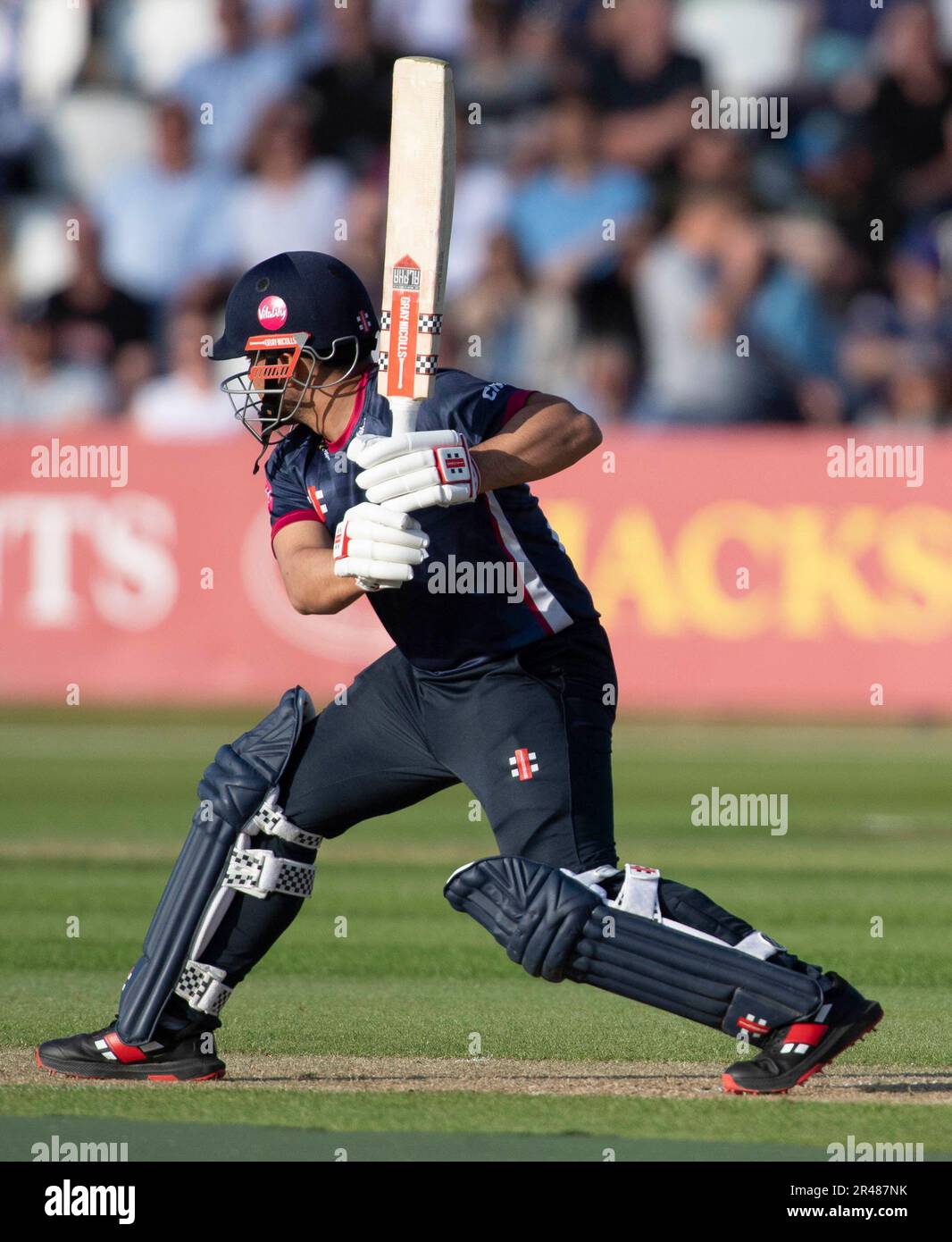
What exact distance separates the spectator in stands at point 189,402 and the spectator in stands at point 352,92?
2.78m

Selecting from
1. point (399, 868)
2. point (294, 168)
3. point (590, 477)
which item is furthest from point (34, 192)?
point (399, 868)

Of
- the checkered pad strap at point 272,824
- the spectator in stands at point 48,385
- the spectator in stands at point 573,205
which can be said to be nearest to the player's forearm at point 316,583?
the checkered pad strap at point 272,824

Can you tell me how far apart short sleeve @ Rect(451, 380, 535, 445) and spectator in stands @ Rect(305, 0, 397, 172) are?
1416 centimetres

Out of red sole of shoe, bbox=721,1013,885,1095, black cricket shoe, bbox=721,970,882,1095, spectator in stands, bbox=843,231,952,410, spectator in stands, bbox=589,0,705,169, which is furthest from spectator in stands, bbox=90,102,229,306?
black cricket shoe, bbox=721,970,882,1095

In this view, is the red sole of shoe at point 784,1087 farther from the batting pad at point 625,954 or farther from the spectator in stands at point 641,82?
the spectator in stands at point 641,82

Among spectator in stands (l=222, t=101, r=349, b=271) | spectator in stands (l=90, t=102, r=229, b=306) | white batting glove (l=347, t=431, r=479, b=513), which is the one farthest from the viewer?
spectator in stands (l=90, t=102, r=229, b=306)

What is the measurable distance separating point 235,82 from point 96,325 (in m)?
3.02

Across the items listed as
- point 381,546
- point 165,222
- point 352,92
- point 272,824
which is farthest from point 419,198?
point 352,92

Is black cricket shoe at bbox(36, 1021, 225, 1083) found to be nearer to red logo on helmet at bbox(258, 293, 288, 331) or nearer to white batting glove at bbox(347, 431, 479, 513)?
white batting glove at bbox(347, 431, 479, 513)

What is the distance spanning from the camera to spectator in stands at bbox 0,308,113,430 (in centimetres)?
1736

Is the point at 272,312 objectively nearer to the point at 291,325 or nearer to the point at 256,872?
the point at 291,325

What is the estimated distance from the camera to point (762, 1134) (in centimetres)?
446

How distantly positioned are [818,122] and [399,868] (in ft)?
38.9

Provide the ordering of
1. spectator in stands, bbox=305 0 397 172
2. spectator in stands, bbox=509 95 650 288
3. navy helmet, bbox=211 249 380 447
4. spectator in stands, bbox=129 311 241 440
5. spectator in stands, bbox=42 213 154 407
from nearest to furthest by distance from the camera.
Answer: navy helmet, bbox=211 249 380 447 < spectator in stands, bbox=129 311 241 440 < spectator in stands, bbox=42 213 154 407 < spectator in stands, bbox=509 95 650 288 < spectator in stands, bbox=305 0 397 172
